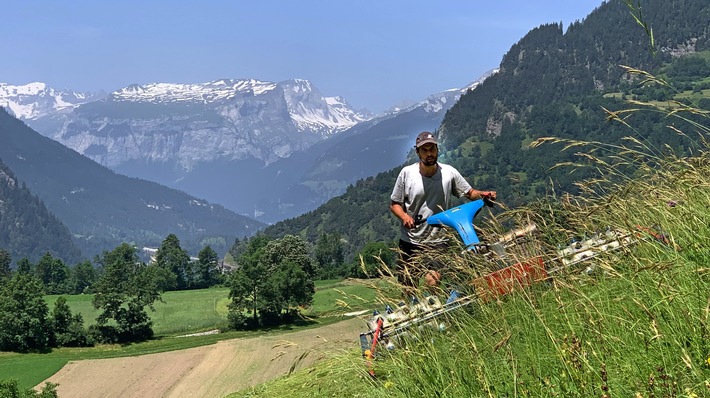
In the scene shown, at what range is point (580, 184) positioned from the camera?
5293 millimetres

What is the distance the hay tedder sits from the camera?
402 centimetres

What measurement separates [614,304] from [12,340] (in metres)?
80.2

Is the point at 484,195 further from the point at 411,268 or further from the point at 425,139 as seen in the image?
the point at 411,268

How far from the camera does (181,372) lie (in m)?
42.4

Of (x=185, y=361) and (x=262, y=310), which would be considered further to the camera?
(x=262, y=310)

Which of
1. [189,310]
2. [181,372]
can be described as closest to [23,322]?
[189,310]

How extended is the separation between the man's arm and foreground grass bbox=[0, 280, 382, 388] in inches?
1348

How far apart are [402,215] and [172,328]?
→ 274ft

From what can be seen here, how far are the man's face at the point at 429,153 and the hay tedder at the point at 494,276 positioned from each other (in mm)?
2106

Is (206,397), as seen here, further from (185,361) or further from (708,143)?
(708,143)

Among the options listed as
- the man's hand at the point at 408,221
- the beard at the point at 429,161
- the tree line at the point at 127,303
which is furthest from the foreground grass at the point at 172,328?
the man's hand at the point at 408,221

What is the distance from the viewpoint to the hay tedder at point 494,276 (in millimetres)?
4016

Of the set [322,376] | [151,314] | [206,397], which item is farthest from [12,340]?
[322,376]

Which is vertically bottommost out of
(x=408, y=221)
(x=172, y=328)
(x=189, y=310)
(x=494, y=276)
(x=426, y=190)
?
(x=172, y=328)
